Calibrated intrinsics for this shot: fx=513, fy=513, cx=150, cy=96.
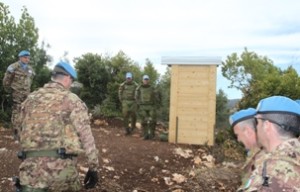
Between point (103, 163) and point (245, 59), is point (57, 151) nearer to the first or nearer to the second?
point (103, 163)

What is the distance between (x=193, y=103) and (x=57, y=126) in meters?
8.95

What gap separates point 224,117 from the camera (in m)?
19.8

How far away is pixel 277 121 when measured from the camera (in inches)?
114

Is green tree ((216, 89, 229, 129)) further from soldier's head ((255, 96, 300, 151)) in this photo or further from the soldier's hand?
soldier's head ((255, 96, 300, 151))

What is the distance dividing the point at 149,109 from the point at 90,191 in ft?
23.8

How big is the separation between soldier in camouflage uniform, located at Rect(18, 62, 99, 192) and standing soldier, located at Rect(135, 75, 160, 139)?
976cm

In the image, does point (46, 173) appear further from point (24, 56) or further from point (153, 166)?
point (24, 56)

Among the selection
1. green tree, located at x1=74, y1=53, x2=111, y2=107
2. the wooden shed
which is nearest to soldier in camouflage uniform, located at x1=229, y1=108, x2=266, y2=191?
the wooden shed

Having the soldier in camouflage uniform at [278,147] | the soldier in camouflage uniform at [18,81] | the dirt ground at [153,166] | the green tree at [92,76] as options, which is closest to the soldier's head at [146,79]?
the dirt ground at [153,166]

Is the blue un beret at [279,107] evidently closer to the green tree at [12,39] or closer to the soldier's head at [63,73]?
the soldier's head at [63,73]

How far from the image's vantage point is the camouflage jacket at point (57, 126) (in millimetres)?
4797

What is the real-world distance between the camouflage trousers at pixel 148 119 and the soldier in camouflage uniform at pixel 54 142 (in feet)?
31.4

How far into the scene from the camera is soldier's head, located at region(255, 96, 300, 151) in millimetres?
2883

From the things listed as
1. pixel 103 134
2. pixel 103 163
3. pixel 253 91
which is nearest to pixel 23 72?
pixel 103 163
